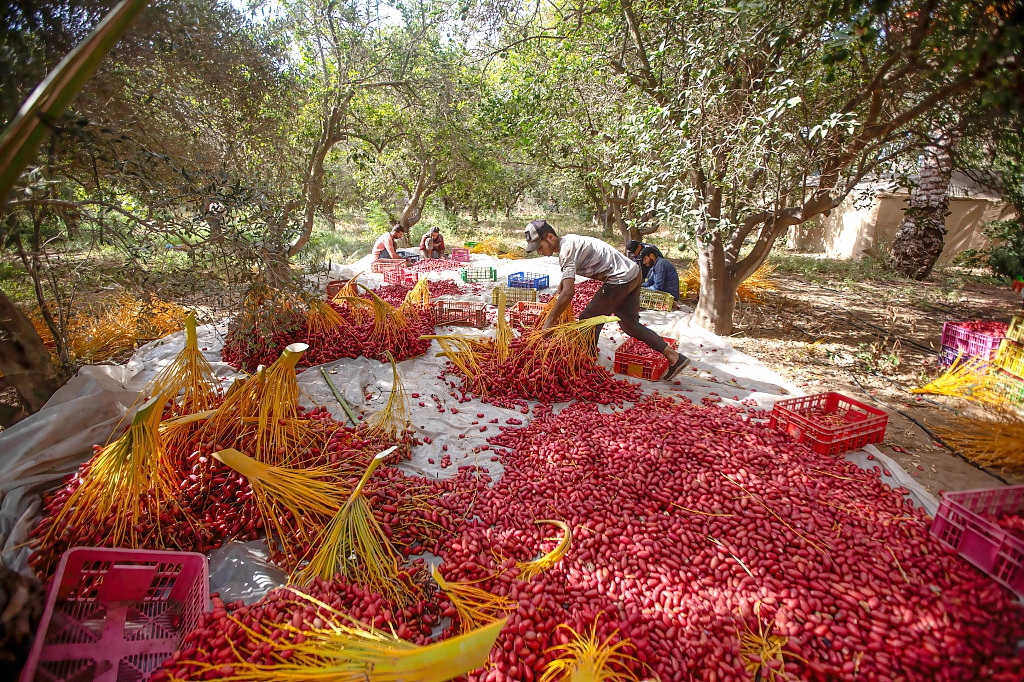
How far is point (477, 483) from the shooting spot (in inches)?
116

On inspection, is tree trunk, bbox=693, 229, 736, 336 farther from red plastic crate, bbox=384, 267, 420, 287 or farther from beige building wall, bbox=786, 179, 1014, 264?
beige building wall, bbox=786, 179, 1014, 264

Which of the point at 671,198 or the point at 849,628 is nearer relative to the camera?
the point at 849,628

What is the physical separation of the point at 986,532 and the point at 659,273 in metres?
5.82

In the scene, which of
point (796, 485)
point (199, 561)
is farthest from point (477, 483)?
point (796, 485)

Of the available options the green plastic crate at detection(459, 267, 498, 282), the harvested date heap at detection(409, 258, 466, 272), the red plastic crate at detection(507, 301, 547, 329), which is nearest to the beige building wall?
the green plastic crate at detection(459, 267, 498, 282)

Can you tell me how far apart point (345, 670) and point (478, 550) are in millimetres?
988

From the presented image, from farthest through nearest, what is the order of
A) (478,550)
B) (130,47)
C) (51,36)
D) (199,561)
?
(130,47) → (51,36) → (478,550) → (199,561)

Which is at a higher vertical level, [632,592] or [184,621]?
[632,592]

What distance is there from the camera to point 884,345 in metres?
5.82

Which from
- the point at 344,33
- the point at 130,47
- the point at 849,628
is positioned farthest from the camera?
the point at 344,33

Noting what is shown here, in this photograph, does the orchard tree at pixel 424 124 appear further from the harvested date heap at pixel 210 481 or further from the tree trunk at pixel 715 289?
the harvested date heap at pixel 210 481

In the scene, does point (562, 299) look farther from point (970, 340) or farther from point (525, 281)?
point (970, 340)

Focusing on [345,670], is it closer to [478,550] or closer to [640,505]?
[478,550]

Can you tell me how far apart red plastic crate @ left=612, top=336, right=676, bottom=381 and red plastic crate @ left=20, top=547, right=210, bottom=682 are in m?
3.73
